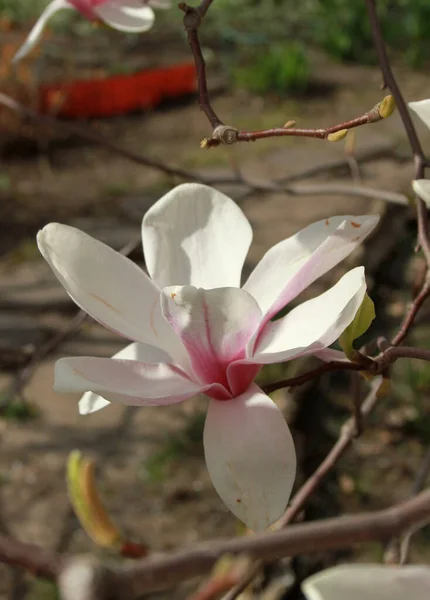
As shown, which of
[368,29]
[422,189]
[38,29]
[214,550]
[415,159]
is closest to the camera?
[214,550]

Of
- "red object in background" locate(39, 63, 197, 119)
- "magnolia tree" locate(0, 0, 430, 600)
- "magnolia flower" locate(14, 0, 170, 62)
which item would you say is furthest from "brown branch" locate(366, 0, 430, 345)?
"red object in background" locate(39, 63, 197, 119)

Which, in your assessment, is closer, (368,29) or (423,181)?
(423,181)

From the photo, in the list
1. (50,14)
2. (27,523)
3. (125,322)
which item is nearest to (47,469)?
(27,523)

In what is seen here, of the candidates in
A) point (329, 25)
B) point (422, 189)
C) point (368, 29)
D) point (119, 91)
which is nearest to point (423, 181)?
point (422, 189)

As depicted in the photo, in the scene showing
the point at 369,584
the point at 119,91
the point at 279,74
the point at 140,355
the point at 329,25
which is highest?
the point at 369,584

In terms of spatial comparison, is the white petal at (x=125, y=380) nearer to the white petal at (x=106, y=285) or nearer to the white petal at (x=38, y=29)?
the white petal at (x=106, y=285)

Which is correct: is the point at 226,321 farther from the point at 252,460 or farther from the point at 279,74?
the point at 279,74

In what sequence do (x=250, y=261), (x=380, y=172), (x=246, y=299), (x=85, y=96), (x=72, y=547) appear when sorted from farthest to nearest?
(x=85, y=96) → (x=380, y=172) → (x=250, y=261) → (x=72, y=547) → (x=246, y=299)

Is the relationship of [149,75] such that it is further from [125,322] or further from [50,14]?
[125,322]

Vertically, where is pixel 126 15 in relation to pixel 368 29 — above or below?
above
